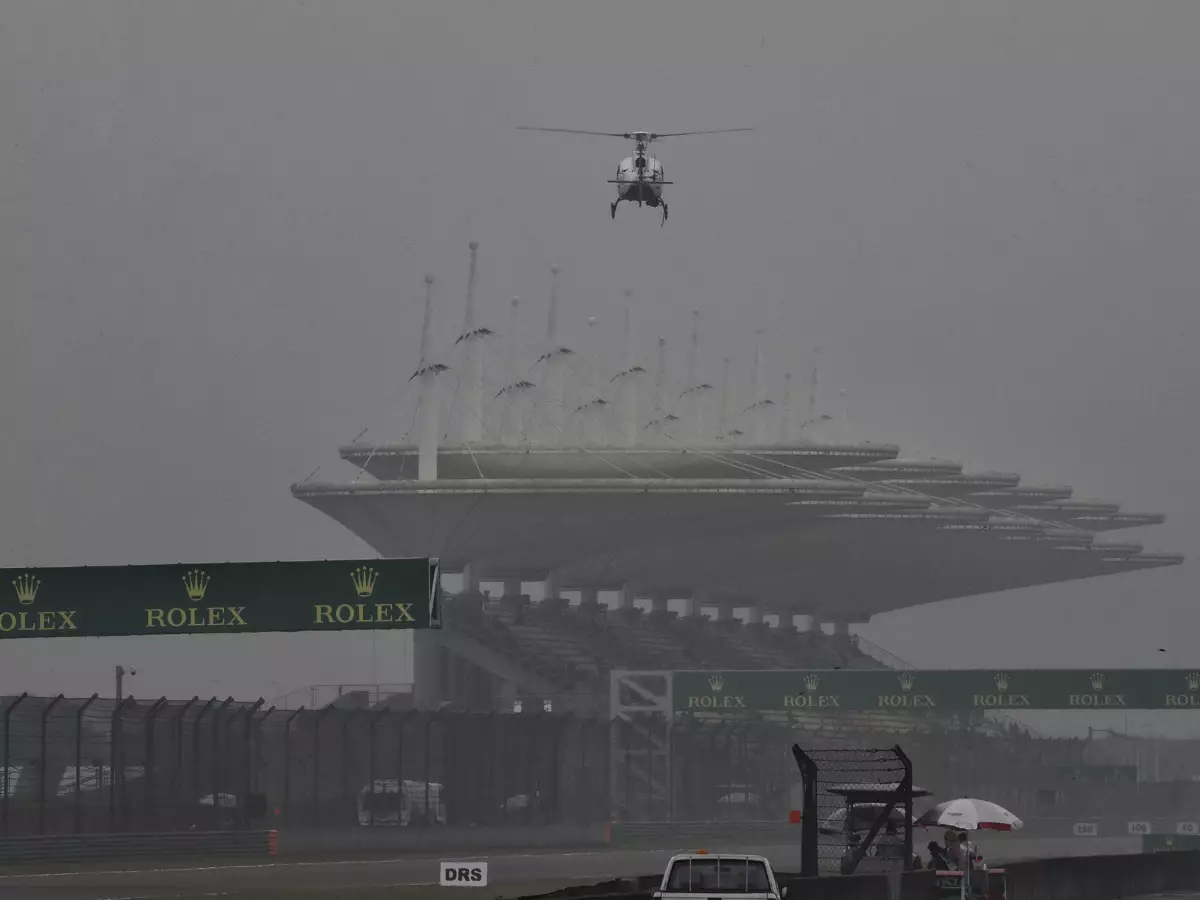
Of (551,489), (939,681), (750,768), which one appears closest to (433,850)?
(750,768)

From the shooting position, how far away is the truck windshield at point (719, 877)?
92.8 ft

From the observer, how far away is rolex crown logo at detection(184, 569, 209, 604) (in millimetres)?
59906

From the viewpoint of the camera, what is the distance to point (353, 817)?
234 ft

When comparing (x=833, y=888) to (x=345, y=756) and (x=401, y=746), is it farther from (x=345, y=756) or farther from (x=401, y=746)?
(x=401, y=746)

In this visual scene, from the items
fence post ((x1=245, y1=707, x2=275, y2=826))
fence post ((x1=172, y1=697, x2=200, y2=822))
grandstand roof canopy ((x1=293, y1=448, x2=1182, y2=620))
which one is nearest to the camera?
fence post ((x1=172, y1=697, x2=200, y2=822))

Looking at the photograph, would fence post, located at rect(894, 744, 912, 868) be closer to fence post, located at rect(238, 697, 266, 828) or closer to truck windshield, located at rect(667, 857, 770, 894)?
truck windshield, located at rect(667, 857, 770, 894)

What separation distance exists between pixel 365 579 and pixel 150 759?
707 centimetres

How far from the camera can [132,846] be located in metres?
57.5

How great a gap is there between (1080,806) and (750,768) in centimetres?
1766

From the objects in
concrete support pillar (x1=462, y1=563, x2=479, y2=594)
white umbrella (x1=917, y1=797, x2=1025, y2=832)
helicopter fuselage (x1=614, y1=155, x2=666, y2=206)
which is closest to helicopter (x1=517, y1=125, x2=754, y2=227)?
helicopter fuselage (x1=614, y1=155, x2=666, y2=206)

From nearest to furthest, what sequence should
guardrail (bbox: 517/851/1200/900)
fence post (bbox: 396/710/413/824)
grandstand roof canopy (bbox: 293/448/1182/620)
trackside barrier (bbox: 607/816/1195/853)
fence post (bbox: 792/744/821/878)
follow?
guardrail (bbox: 517/851/1200/900) → fence post (bbox: 792/744/821/878) → fence post (bbox: 396/710/413/824) → trackside barrier (bbox: 607/816/1195/853) → grandstand roof canopy (bbox: 293/448/1182/620)

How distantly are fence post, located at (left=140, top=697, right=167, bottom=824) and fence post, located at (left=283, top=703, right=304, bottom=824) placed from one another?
5.68 m

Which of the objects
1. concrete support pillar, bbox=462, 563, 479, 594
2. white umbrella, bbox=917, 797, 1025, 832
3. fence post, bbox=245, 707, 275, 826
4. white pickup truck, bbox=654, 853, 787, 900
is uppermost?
concrete support pillar, bbox=462, 563, 479, 594

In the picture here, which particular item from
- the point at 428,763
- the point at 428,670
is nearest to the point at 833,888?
the point at 428,763
